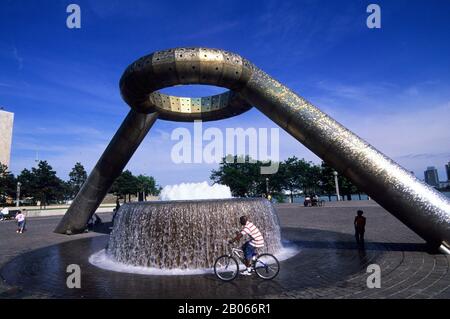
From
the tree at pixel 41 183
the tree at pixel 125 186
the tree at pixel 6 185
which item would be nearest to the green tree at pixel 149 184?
the tree at pixel 125 186

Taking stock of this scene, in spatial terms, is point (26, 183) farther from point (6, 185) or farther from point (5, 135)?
point (5, 135)

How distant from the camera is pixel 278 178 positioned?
71.1 metres

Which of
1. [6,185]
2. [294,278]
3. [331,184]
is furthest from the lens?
[331,184]

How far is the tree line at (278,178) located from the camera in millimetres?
67688

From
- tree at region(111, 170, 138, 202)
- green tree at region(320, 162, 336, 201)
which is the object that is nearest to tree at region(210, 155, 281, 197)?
green tree at region(320, 162, 336, 201)

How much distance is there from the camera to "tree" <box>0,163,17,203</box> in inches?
2397

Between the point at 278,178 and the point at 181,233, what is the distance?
207ft

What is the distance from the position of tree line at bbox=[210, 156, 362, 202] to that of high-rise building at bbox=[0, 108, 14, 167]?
54.9 metres

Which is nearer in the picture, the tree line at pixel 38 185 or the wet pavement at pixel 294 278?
the wet pavement at pixel 294 278

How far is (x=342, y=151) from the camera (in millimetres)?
9094

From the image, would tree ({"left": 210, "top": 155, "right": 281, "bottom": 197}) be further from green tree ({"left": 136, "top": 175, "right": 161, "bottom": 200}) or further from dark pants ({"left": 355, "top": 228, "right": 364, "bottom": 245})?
dark pants ({"left": 355, "top": 228, "right": 364, "bottom": 245})

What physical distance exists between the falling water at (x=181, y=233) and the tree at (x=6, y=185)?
209ft

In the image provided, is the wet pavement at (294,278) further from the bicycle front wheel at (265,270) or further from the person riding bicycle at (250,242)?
the person riding bicycle at (250,242)

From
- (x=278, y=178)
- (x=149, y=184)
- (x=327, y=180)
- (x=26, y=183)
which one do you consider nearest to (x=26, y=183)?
(x=26, y=183)
